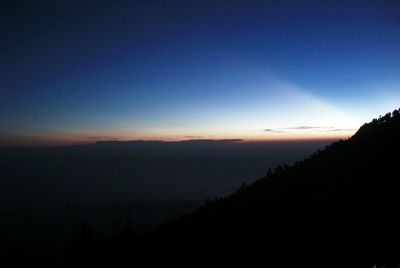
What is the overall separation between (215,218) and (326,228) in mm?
16936

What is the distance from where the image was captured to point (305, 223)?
1000 inches

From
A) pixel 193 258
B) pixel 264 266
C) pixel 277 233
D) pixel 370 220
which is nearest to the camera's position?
pixel 264 266

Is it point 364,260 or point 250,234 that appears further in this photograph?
point 250,234

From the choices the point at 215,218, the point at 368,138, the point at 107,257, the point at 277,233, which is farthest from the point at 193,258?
the point at 368,138

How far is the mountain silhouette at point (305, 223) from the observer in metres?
20.2

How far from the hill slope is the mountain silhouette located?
0.21ft

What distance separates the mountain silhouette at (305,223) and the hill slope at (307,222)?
65 millimetres

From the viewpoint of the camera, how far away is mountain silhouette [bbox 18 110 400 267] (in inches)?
794

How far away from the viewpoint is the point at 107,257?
133 ft

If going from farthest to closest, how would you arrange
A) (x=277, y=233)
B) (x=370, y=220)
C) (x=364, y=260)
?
(x=277, y=233), (x=370, y=220), (x=364, y=260)

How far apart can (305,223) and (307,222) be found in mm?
203

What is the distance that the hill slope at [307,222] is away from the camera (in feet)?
66.2

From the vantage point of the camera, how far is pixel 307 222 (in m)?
25.5

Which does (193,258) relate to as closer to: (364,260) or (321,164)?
(364,260)
